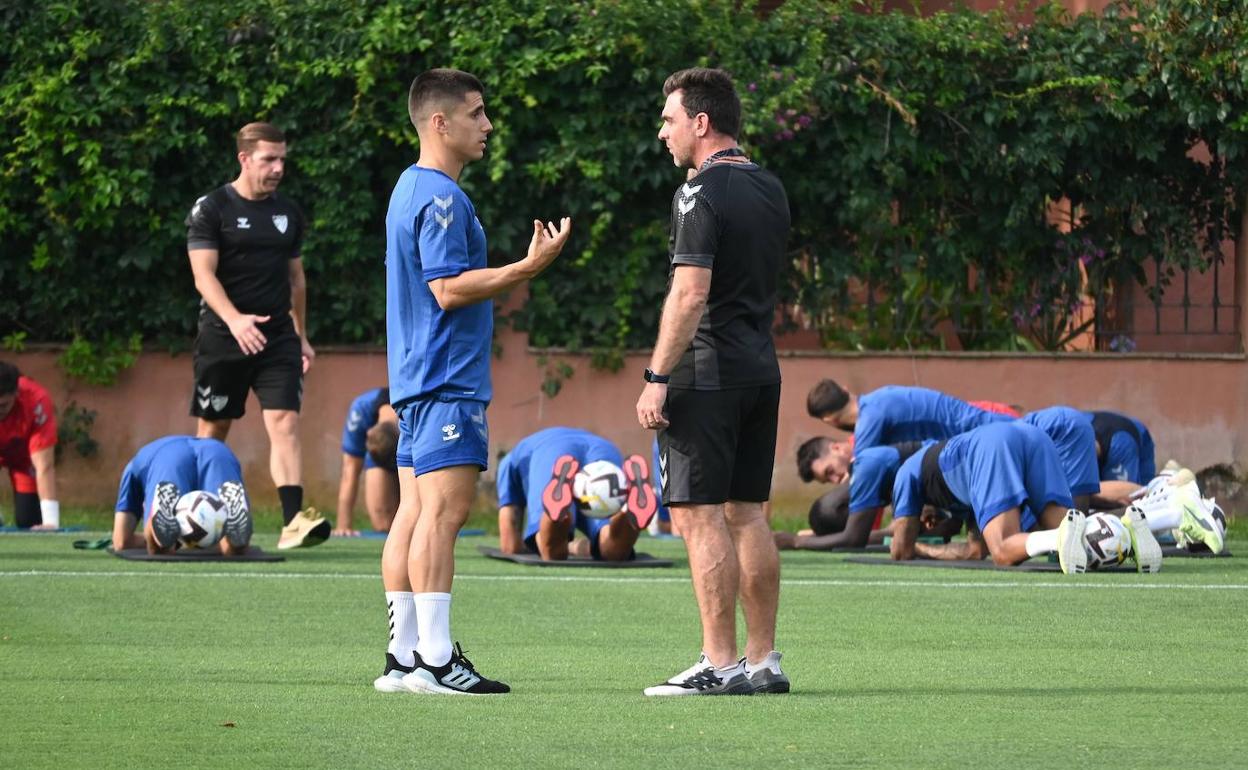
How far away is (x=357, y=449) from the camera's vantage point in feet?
45.5

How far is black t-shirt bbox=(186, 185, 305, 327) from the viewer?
11.9 metres

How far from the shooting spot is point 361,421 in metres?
13.8

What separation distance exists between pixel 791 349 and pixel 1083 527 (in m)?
5.59

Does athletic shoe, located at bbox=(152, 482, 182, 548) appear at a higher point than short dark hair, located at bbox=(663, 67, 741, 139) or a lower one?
lower

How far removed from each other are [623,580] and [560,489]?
0.68 meters

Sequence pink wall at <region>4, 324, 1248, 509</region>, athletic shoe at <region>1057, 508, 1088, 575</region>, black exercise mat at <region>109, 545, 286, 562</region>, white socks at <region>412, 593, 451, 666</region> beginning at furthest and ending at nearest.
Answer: pink wall at <region>4, 324, 1248, 509</region> → black exercise mat at <region>109, 545, 286, 562</region> → athletic shoe at <region>1057, 508, 1088, 575</region> → white socks at <region>412, 593, 451, 666</region>

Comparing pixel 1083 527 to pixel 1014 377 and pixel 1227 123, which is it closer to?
pixel 1014 377

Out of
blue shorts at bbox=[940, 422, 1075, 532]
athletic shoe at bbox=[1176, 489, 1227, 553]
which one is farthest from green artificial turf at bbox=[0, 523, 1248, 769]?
athletic shoe at bbox=[1176, 489, 1227, 553]

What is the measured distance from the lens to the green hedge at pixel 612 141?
50.6ft

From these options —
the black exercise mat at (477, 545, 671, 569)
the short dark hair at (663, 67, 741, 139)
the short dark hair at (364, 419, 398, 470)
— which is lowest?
the black exercise mat at (477, 545, 671, 569)

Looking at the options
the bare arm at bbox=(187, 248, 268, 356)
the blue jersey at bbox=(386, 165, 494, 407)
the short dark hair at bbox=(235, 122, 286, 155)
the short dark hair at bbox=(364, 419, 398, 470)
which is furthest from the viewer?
the short dark hair at bbox=(364, 419, 398, 470)

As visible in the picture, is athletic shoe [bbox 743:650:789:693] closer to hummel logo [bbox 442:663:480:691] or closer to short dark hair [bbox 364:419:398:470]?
hummel logo [bbox 442:663:480:691]

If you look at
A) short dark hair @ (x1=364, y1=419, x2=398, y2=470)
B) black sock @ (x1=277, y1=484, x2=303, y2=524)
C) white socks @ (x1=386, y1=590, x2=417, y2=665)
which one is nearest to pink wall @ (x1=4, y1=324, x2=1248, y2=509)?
short dark hair @ (x1=364, y1=419, x2=398, y2=470)

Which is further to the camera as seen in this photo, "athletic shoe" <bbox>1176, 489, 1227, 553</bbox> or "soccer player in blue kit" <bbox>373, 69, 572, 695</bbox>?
"athletic shoe" <bbox>1176, 489, 1227, 553</bbox>
